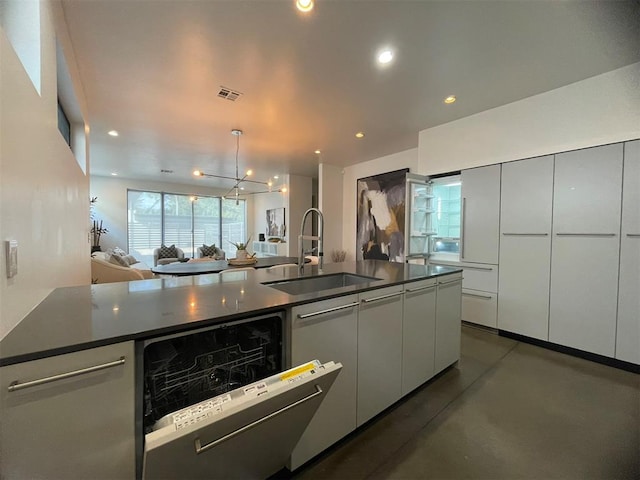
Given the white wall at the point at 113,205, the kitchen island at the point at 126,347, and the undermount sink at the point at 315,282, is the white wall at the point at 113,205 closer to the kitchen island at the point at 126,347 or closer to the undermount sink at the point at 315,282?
the kitchen island at the point at 126,347

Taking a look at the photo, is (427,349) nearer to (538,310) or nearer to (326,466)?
(326,466)

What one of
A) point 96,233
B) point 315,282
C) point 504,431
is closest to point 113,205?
point 96,233

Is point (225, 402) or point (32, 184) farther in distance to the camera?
point (32, 184)

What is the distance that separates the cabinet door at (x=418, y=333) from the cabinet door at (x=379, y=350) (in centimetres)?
7

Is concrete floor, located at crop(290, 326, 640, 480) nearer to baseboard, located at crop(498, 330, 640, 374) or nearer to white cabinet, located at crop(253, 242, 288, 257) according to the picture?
baseboard, located at crop(498, 330, 640, 374)

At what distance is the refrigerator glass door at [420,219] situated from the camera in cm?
366

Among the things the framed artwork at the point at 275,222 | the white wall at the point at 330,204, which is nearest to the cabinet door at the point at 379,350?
the white wall at the point at 330,204

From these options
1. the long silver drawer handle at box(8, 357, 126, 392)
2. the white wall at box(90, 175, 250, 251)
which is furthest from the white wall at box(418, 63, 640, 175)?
the white wall at box(90, 175, 250, 251)

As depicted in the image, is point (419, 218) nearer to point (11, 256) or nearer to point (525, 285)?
point (525, 285)

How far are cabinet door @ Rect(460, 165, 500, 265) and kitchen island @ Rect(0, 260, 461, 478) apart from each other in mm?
1902

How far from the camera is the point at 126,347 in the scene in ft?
2.59

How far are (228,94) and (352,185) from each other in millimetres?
3656

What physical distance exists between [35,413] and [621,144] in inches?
Result: 157

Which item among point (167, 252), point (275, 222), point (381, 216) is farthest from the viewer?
point (275, 222)
